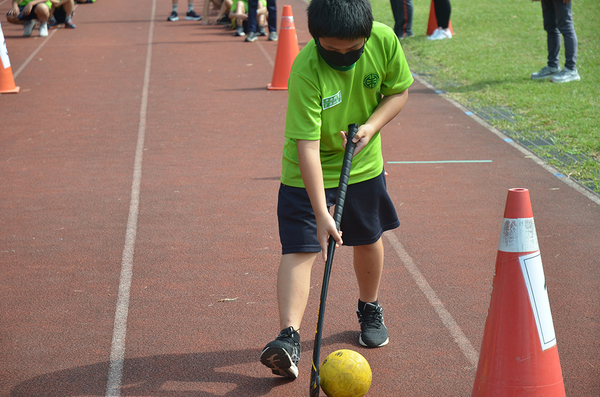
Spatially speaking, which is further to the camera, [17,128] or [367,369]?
[17,128]

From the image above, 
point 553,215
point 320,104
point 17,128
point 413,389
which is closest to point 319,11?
point 320,104

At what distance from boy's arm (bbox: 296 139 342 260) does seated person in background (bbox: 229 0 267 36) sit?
1238 centimetres

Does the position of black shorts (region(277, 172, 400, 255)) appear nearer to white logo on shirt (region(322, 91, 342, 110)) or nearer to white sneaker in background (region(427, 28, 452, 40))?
white logo on shirt (region(322, 91, 342, 110))

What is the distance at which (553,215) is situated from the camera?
16.2ft

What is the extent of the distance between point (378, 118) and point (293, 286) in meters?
0.82

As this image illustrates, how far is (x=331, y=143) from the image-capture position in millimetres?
2891

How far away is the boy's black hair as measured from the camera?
98.3 inches

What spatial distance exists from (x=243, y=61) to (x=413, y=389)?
32.0ft

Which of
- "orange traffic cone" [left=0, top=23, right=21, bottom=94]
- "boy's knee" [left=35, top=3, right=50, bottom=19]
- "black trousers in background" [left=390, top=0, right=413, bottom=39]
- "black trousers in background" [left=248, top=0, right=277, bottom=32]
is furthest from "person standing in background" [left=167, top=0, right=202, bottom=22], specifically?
"orange traffic cone" [left=0, top=23, right=21, bottom=94]

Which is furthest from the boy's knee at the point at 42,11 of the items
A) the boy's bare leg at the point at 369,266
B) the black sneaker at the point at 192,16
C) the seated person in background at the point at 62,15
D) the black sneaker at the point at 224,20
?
the boy's bare leg at the point at 369,266

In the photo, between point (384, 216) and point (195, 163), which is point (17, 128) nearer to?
point (195, 163)

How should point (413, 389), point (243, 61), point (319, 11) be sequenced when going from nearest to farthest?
point (319, 11)
point (413, 389)
point (243, 61)

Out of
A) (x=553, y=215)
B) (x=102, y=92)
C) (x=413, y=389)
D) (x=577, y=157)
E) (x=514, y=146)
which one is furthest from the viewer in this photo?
(x=102, y=92)

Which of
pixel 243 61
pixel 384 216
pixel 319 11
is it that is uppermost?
pixel 319 11
